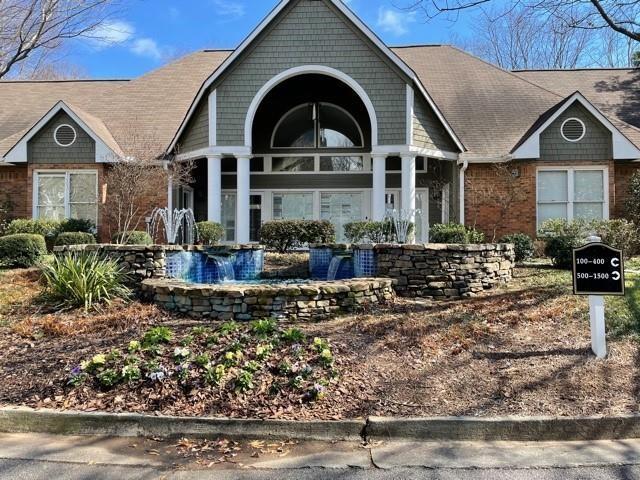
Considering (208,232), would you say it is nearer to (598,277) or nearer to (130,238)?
(130,238)

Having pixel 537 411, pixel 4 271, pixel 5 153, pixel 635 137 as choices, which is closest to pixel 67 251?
pixel 4 271

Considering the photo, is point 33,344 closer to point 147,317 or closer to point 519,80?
point 147,317

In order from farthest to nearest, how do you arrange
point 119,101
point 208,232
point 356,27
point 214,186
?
point 119,101, point 214,186, point 356,27, point 208,232

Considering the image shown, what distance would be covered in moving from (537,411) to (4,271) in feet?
33.8

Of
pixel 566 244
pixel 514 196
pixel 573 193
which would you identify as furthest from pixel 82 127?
pixel 573 193

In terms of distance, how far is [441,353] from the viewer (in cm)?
590

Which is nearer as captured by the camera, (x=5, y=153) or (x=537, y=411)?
(x=537, y=411)

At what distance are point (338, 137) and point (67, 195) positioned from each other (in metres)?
9.35

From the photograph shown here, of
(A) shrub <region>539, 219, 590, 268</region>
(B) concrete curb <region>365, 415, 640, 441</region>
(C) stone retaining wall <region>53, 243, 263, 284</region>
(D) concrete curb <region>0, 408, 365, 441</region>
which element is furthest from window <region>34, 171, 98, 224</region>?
(B) concrete curb <region>365, 415, 640, 441</region>

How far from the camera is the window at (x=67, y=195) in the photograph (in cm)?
1661

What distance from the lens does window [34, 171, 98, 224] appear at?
1661cm

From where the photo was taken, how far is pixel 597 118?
15445 mm

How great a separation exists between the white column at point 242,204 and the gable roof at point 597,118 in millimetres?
8386

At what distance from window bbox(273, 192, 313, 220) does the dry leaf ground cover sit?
1124cm
